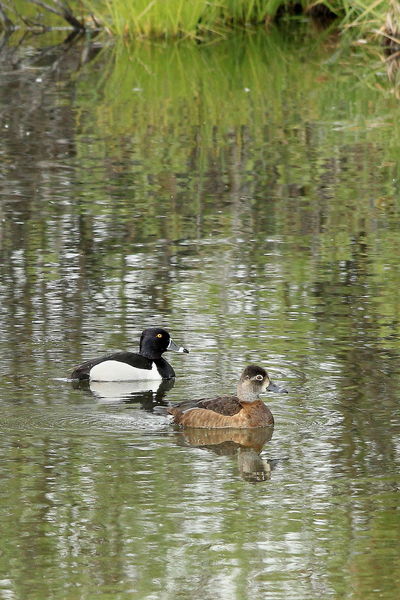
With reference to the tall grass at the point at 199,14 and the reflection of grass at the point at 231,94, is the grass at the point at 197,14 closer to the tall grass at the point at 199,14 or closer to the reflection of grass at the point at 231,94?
the tall grass at the point at 199,14

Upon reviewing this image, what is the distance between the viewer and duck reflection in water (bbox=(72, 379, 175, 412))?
9.19 meters

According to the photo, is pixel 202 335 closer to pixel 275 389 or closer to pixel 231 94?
pixel 275 389

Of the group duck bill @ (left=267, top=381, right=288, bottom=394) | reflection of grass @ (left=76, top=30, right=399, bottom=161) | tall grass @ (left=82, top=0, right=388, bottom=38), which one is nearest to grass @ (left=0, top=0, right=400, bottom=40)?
tall grass @ (left=82, top=0, right=388, bottom=38)

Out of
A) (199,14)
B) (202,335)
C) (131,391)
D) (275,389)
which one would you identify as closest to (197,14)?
(199,14)

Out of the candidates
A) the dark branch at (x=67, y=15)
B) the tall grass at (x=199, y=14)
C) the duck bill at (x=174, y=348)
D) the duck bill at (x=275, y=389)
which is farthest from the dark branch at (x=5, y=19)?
the duck bill at (x=275, y=389)

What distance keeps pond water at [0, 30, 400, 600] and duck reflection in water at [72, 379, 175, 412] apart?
24 millimetres

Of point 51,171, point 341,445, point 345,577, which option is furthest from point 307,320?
point 51,171

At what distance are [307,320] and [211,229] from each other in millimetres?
3498

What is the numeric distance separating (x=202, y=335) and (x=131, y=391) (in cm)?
83

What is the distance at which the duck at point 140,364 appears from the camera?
9.23 metres

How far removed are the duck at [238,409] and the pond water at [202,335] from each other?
0.10m

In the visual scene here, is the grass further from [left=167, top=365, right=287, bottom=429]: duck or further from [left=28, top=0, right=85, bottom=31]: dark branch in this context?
[left=167, top=365, right=287, bottom=429]: duck

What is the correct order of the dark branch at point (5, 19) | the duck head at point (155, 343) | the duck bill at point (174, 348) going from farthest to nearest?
the dark branch at point (5, 19) → the duck bill at point (174, 348) → the duck head at point (155, 343)

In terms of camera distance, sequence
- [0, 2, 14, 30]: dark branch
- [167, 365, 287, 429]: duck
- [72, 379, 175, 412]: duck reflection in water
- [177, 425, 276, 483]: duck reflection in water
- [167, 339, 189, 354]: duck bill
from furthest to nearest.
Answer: [0, 2, 14, 30]: dark branch → [167, 339, 189, 354]: duck bill → [72, 379, 175, 412]: duck reflection in water → [167, 365, 287, 429]: duck → [177, 425, 276, 483]: duck reflection in water
